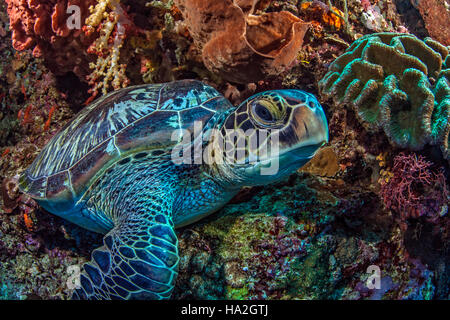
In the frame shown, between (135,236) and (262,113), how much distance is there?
97 centimetres

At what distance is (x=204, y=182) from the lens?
69.4 inches

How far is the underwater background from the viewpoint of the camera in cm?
161

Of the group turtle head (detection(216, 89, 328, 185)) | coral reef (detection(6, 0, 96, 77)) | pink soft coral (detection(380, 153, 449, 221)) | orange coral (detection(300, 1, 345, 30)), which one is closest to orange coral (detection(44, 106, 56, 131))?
coral reef (detection(6, 0, 96, 77))

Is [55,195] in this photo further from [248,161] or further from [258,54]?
[258,54]

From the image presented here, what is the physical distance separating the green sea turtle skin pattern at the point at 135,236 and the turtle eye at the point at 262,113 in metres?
0.72

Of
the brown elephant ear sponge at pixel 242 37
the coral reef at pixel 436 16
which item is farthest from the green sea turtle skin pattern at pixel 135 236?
the coral reef at pixel 436 16

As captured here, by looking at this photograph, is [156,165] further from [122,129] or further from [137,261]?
[137,261]

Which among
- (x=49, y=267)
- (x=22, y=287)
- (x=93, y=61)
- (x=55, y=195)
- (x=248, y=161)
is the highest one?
(x=93, y=61)

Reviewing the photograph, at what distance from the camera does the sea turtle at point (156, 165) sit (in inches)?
53.7

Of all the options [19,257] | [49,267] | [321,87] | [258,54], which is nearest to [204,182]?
[258,54]

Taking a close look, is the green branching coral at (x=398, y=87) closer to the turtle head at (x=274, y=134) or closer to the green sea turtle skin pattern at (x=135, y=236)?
the turtle head at (x=274, y=134)

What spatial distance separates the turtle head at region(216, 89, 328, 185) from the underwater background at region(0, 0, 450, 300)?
0.41 m

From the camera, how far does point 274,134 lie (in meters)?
1.33

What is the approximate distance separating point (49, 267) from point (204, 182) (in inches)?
76.1
